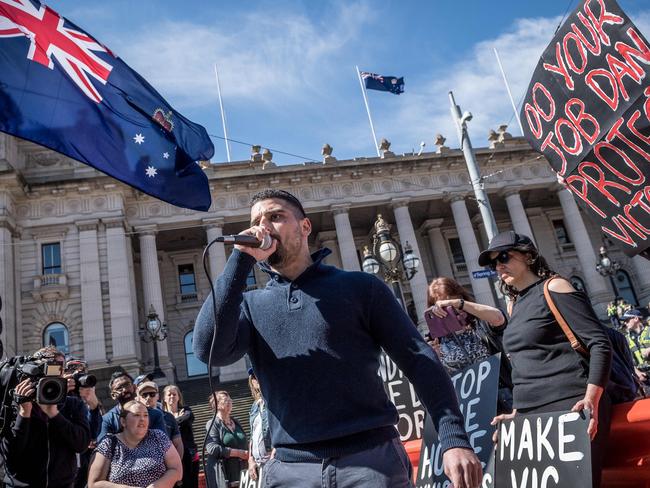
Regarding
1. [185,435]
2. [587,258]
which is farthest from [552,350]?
[587,258]

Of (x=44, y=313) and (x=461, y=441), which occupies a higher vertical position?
(x=44, y=313)

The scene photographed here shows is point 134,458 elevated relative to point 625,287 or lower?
lower

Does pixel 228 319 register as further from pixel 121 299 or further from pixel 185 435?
pixel 121 299

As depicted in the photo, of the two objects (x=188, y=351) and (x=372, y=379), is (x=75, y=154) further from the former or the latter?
(x=188, y=351)

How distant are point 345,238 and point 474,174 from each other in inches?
640

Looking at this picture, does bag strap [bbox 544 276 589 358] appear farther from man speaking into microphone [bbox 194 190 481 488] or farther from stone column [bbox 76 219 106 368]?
stone column [bbox 76 219 106 368]

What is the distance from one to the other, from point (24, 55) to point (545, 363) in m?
5.04

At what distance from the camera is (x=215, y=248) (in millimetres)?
29734

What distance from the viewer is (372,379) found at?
7.41 feet

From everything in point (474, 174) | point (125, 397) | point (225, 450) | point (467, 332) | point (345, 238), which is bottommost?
point (225, 450)

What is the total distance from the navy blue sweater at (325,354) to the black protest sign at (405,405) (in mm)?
2667

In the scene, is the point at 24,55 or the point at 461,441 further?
the point at 24,55

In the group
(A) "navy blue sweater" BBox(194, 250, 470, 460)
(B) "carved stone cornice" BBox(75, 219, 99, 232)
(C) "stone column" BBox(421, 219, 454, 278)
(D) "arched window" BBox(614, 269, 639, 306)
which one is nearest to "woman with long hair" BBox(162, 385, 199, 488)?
(A) "navy blue sweater" BBox(194, 250, 470, 460)

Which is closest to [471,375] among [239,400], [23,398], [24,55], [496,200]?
[23,398]
